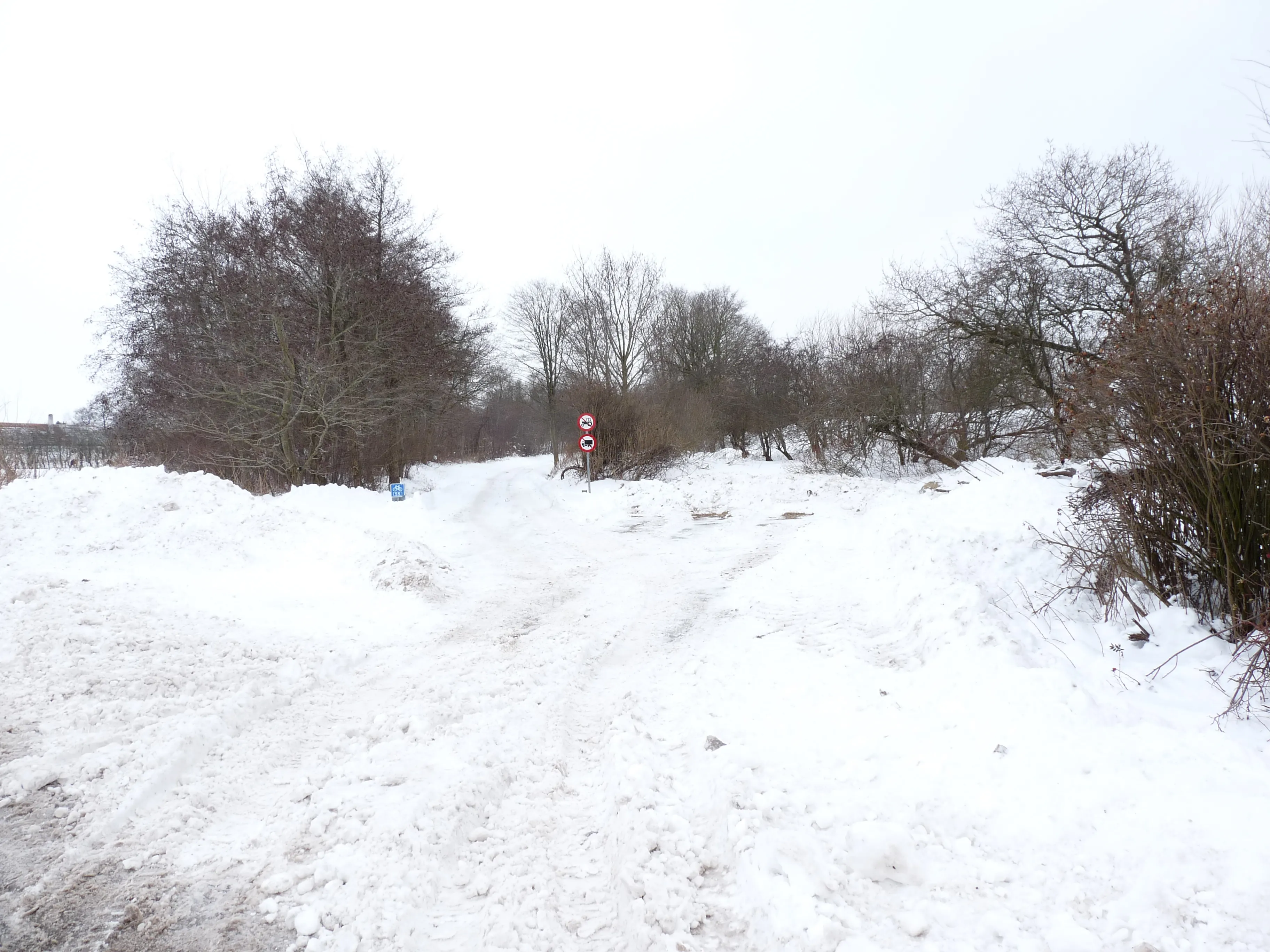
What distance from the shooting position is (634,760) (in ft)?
12.3

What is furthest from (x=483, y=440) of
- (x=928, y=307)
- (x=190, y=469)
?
(x=928, y=307)

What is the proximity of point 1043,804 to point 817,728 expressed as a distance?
1.36 meters

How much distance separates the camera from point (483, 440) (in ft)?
149

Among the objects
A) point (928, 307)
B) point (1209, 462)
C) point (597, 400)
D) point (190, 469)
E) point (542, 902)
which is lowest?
point (542, 902)

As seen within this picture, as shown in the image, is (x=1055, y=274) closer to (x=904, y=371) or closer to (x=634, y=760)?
(x=904, y=371)

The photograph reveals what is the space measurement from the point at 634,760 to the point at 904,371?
1849 centimetres

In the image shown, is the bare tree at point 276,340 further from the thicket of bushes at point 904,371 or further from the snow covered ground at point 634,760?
the snow covered ground at point 634,760

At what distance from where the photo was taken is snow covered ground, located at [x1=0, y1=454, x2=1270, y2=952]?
8.14ft

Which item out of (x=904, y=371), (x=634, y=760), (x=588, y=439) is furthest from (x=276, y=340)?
(x=904, y=371)

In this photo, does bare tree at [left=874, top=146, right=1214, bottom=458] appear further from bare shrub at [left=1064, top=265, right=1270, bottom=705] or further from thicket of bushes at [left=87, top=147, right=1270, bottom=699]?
bare shrub at [left=1064, top=265, right=1270, bottom=705]

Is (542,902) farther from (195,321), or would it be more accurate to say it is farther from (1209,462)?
(195,321)

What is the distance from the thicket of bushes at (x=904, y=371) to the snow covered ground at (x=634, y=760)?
95cm

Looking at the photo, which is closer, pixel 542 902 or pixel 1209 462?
pixel 542 902

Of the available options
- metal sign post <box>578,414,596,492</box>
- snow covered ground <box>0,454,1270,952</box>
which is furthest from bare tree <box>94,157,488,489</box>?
snow covered ground <box>0,454,1270,952</box>
